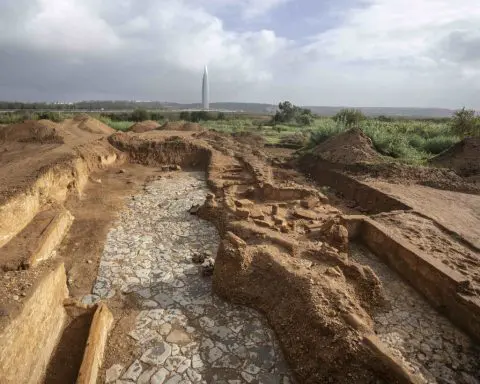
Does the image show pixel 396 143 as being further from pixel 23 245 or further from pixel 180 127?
pixel 180 127

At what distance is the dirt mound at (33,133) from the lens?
12.4 m

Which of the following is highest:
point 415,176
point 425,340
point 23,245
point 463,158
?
point 463,158

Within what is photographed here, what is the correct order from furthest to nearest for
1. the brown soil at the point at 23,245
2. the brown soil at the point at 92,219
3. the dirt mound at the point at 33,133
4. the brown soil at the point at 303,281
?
the dirt mound at the point at 33,133 → the brown soil at the point at 92,219 → the brown soil at the point at 23,245 → the brown soil at the point at 303,281

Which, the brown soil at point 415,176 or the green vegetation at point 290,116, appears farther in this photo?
the green vegetation at point 290,116

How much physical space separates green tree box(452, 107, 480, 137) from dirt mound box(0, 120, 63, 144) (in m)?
18.2

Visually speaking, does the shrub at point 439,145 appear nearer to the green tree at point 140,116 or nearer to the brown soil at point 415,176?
the brown soil at point 415,176

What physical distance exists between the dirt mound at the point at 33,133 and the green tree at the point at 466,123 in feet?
59.9

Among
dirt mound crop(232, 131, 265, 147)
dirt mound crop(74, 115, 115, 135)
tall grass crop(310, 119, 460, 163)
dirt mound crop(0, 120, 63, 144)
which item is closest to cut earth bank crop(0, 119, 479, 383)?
dirt mound crop(0, 120, 63, 144)

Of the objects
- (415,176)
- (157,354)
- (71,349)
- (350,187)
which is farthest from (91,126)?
(157,354)

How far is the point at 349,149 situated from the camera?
1101 centimetres

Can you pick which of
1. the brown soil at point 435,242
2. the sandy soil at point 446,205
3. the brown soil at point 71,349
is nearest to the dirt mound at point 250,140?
the sandy soil at point 446,205

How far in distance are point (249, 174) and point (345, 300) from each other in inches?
275

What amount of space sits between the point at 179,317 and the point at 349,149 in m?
8.48

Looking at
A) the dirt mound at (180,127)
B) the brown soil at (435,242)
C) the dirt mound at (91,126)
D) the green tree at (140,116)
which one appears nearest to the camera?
the brown soil at (435,242)
